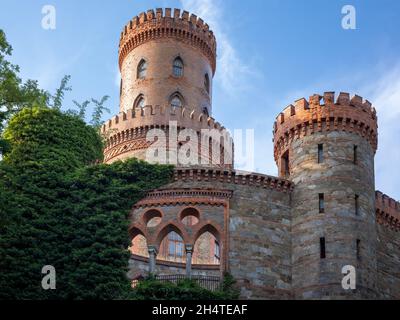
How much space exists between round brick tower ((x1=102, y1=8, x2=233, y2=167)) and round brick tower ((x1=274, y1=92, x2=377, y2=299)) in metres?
7.34

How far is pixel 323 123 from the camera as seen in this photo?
3494cm

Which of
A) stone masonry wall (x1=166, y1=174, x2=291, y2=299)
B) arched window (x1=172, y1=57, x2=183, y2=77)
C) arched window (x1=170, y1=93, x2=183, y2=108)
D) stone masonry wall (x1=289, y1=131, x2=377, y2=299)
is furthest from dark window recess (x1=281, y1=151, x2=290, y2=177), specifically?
arched window (x1=172, y1=57, x2=183, y2=77)

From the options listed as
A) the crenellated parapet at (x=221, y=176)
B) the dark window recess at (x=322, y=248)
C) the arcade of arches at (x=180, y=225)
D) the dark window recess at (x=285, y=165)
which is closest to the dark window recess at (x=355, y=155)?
the dark window recess at (x=285, y=165)

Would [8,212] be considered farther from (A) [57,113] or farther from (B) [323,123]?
(B) [323,123]

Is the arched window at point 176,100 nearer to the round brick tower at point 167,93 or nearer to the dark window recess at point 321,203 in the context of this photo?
the round brick tower at point 167,93

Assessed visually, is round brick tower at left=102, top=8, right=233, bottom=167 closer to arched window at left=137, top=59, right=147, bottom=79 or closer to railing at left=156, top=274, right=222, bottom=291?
arched window at left=137, top=59, right=147, bottom=79

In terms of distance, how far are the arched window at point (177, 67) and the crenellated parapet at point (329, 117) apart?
11063mm

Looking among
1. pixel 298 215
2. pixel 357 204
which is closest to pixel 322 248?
pixel 298 215

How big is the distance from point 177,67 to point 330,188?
1512 cm

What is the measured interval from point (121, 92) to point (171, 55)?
11.6ft

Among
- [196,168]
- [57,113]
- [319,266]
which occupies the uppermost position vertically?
[57,113]

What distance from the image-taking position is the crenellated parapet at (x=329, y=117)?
34.9 m
